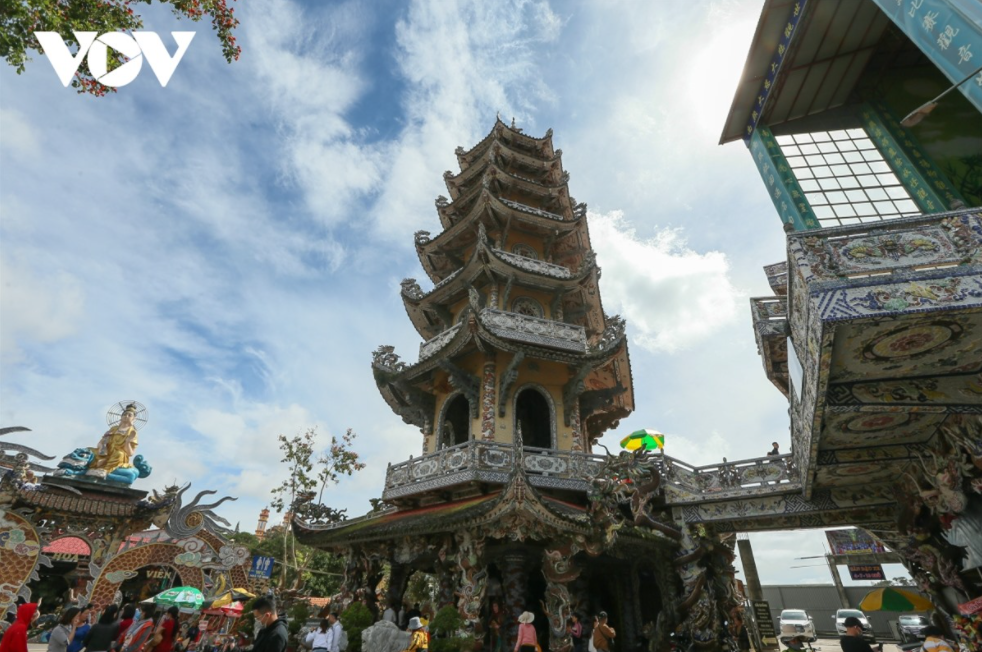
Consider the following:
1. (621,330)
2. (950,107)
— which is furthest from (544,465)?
(950,107)

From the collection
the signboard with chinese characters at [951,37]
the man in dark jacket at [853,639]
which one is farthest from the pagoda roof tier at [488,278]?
the man in dark jacket at [853,639]

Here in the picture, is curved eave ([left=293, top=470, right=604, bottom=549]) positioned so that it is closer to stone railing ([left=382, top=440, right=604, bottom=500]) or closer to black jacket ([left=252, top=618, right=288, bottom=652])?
stone railing ([left=382, top=440, right=604, bottom=500])

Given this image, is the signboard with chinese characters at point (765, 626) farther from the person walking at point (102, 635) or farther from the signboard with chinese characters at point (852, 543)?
the signboard with chinese characters at point (852, 543)

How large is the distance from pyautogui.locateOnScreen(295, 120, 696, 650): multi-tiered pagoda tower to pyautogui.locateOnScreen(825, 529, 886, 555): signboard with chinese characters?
23949mm

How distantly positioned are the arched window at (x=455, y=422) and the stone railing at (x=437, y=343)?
66.1 inches

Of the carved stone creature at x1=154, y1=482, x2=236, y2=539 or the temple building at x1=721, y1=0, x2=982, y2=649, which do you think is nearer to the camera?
the temple building at x1=721, y1=0, x2=982, y2=649

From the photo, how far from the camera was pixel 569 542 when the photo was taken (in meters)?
9.69

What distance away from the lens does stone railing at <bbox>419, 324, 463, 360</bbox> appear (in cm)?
1509

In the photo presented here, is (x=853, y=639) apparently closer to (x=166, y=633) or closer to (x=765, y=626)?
(x=166, y=633)

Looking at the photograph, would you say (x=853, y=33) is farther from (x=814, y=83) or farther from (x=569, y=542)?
(x=569, y=542)

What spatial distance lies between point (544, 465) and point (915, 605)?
8167 mm

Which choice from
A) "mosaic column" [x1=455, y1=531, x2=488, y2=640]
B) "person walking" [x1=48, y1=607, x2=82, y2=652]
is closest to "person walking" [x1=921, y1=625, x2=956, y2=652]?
"mosaic column" [x1=455, y1=531, x2=488, y2=640]

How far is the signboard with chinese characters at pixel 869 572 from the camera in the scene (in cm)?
2934

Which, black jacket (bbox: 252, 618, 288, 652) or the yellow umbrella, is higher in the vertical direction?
the yellow umbrella
